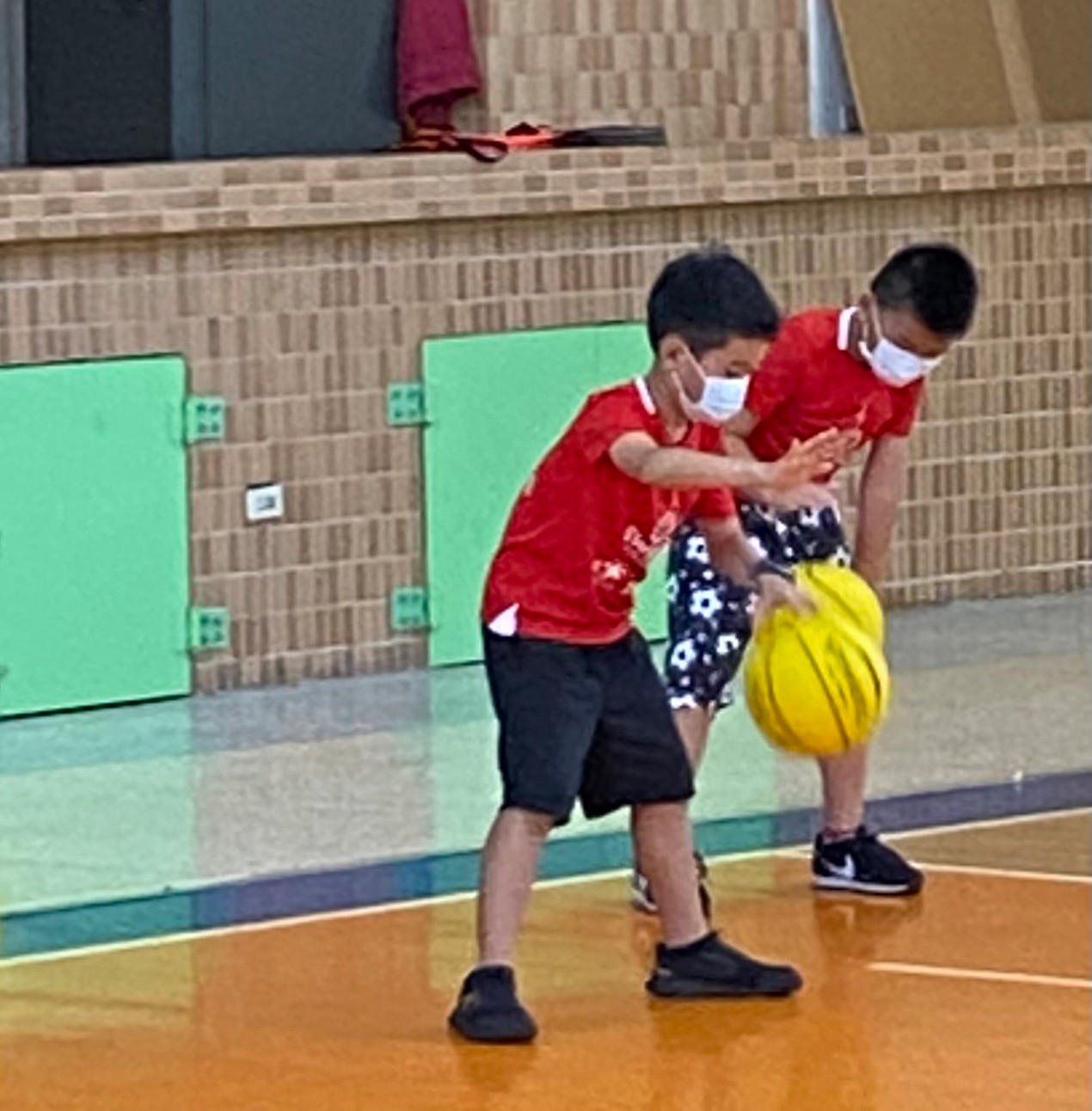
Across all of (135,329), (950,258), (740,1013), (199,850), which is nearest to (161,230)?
(135,329)

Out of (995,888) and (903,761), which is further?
(903,761)

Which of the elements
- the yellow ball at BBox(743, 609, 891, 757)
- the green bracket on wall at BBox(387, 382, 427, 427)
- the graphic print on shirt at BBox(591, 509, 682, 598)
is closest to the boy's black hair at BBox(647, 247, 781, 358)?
the graphic print on shirt at BBox(591, 509, 682, 598)

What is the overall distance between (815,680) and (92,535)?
4341 mm

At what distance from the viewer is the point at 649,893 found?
8.77m

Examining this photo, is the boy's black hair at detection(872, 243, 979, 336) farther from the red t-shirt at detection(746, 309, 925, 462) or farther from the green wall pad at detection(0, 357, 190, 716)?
the green wall pad at detection(0, 357, 190, 716)

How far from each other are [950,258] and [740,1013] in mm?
1805

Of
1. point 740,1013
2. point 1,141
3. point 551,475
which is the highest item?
point 1,141

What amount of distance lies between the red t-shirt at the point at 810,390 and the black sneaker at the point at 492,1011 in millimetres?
1673

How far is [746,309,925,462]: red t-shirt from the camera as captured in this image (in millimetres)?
8945

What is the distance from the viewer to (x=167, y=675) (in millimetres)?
12234

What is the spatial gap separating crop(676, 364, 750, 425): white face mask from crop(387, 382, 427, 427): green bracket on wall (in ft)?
15.6

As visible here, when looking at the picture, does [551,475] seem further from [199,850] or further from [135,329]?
[135,329]

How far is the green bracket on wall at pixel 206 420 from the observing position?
481 inches

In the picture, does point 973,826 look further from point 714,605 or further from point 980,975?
point 980,975
